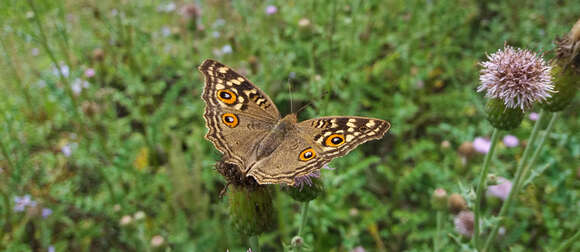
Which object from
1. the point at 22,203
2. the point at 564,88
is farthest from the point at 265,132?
the point at 22,203

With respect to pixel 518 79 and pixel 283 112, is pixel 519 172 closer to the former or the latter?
pixel 518 79

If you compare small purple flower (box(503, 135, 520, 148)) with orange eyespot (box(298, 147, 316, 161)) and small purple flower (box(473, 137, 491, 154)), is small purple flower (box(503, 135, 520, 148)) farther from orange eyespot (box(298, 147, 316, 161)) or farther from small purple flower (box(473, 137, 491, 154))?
orange eyespot (box(298, 147, 316, 161))

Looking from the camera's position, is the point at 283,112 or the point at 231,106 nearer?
the point at 231,106

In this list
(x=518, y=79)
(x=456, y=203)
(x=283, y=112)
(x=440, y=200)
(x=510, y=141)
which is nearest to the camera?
(x=518, y=79)

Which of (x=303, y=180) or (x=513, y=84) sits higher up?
(x=513, y=84)

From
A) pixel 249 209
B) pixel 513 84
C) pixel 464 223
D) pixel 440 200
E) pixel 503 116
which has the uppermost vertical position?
pixel 513 84

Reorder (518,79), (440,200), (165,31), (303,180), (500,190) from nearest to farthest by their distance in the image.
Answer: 1. (518,79)
2. (303,180)
3. (440,200)
4. (500,190)
5. (165,31)

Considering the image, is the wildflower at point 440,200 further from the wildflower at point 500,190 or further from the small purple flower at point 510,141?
the small purple flower at point 510,141
